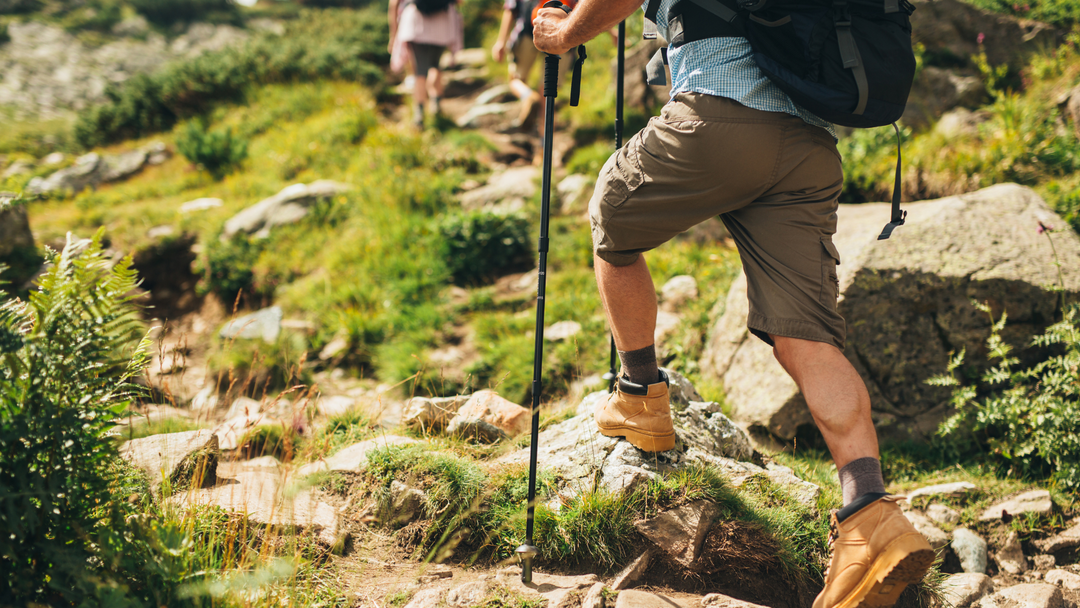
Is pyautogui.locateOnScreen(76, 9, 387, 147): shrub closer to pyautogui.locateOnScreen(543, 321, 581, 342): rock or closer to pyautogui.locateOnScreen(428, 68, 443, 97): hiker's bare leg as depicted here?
pyautogui.locateOnScreen(428, 68, 443, 97): hiker's bare leg

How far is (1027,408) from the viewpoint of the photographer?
3.43 meters

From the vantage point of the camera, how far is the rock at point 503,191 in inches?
283

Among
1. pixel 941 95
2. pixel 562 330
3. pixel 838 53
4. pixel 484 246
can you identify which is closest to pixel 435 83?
pixel 484 246

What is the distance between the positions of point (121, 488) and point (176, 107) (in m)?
11.5

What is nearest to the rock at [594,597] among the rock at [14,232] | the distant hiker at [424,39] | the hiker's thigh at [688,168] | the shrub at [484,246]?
the hiker's thigh at [688,168]

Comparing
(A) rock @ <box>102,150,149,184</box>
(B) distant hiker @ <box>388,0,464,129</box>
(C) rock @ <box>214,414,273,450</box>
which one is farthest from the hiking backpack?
(A) rock @ <box>102,150,149,184</box>

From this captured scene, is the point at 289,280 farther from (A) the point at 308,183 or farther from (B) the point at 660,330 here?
(B) the point at 660,330

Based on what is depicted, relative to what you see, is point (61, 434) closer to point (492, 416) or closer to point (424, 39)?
point (492, 416)

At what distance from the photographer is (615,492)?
2.56 m

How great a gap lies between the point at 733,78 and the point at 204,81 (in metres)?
12.4

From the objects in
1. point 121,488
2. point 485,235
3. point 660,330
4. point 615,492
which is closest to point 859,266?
point 660,330

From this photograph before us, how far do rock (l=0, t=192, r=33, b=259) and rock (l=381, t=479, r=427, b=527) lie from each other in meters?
6.49

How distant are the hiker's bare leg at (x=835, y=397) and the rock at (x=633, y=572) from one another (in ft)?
2.91

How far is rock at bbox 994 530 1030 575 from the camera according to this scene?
298 cm
